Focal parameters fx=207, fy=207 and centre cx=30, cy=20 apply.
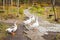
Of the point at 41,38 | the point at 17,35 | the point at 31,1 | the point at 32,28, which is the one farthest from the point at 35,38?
the point at 31,1

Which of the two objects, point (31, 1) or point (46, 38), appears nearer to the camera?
point (46, 38)

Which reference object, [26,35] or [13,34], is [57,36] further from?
[13,34]

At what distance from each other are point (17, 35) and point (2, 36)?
0.68 m

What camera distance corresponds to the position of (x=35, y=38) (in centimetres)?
881

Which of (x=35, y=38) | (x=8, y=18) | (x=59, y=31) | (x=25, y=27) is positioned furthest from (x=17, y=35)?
(x=8, y=18)

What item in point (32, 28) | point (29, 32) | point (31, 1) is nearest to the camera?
point (29, 32)

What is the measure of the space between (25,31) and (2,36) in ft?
4.36

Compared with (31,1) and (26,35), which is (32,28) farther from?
(31,1)

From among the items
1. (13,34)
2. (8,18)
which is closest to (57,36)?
(13,34)

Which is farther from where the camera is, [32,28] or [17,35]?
[32,28]

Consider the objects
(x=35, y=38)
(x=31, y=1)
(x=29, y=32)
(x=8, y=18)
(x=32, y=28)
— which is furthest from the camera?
(x=31, y=1)

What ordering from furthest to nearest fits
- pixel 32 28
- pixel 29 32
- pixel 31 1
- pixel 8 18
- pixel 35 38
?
pixel 31 1
pixel 8 18
pixel 32 28
pixel 29 32
pixel 35 38

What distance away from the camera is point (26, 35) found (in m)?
9.23

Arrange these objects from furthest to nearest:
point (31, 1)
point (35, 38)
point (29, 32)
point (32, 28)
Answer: point (31, 1) < point (32, 28) < point (29, 32) < point (35, 38)
